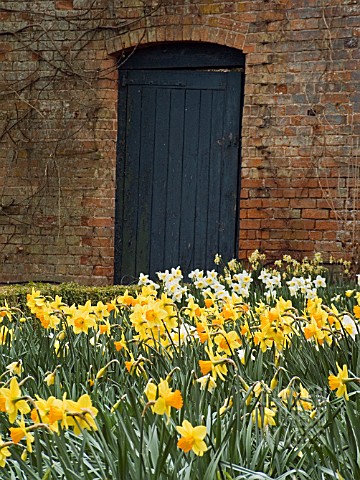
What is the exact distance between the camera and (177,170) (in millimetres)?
8234

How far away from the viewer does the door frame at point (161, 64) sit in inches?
319

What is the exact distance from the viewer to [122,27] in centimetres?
824

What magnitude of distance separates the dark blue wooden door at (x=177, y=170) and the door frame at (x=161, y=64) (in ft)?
0.05

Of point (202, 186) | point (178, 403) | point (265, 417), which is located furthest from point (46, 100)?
point (178, 403)

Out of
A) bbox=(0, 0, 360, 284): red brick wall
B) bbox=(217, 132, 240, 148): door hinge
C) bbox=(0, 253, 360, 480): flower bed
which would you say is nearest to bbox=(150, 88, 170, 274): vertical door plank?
bbox=(0, 0, 360, 284): red brick wall

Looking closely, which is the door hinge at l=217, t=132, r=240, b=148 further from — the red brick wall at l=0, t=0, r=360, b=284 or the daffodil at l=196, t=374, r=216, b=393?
the daffodil at l=196, t=374, r=216, b=393

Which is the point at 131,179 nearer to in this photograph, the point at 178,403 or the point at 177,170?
the point at 177,170

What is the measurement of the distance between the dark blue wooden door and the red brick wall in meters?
0.18

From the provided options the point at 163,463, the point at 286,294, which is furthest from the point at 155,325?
the point at 286,294

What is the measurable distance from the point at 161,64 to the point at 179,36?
324 mm

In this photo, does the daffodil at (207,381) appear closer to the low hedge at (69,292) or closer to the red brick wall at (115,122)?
the low hedge at (69,292)

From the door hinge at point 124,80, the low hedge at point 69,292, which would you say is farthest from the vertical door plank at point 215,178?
the low hedge at point 69,292

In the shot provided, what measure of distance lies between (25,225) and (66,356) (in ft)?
17.5

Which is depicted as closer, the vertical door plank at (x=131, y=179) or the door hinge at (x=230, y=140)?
the door hinge at (x=230, y=140)
